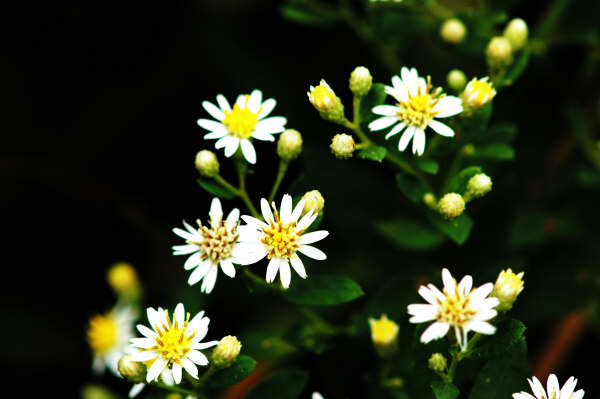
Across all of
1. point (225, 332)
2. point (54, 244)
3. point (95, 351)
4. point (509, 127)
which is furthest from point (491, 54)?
point (54, 244)

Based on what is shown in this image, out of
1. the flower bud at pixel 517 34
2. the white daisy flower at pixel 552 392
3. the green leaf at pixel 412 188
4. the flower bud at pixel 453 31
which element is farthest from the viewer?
the flower bud at pixel 453 31

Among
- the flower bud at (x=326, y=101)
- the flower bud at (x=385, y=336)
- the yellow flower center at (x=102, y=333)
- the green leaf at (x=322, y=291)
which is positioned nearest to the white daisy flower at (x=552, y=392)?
the flower bud at (x=385, y=336)

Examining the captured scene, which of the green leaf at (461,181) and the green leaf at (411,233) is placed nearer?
the green leaf at (461,181)

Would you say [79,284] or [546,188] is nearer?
[546,188]

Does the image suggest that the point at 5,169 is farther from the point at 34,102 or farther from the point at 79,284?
the point at 79,284

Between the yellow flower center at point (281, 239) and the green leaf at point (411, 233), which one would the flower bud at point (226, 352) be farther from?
the green leaf at point (411, 233)

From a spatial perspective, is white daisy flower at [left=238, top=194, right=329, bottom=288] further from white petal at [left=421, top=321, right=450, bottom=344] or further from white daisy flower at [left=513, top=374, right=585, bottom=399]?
white daisy flower at [left=513, top=374, right=585, bottom=399]

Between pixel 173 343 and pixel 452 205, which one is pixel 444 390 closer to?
pixel 452 205
